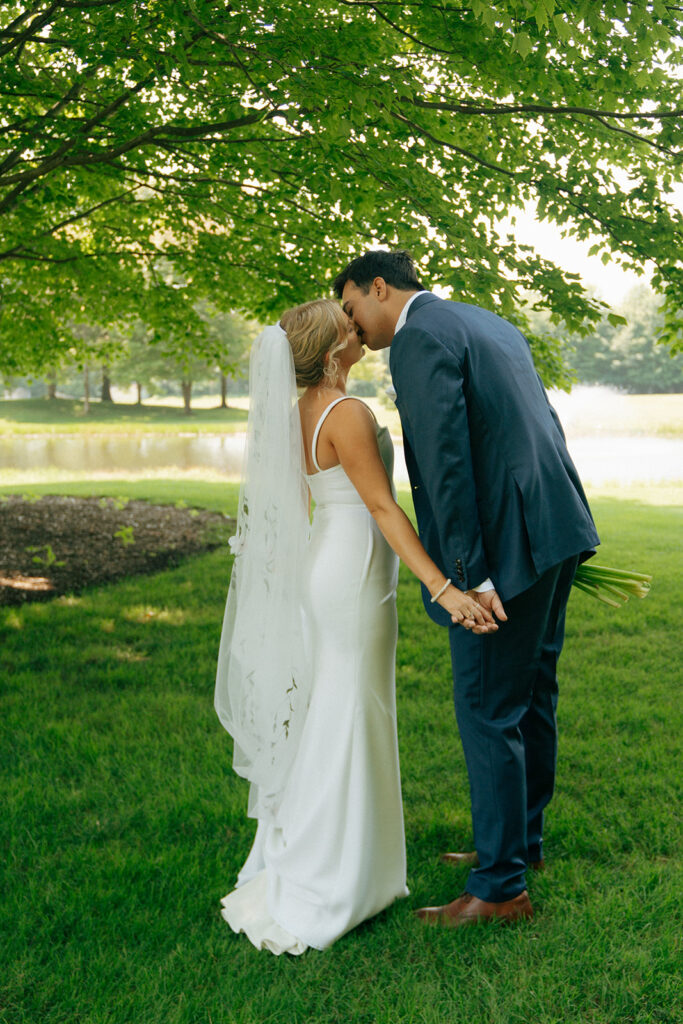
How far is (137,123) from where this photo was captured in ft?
20.7

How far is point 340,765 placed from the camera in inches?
126

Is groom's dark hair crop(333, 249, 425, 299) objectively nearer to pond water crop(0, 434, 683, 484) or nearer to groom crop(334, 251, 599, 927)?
groom crop(334, 251, 599, 927)

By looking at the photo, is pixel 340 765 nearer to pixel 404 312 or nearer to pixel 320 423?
pixel 320 423

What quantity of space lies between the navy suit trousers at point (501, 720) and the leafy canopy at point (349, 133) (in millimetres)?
2938

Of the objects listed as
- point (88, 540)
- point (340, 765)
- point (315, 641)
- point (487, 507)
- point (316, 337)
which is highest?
point (316, 337)

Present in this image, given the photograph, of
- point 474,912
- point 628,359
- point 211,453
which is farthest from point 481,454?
point 628,359

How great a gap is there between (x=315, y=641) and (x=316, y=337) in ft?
4.03

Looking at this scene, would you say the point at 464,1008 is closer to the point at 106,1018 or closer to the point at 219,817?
the point at 106,1018

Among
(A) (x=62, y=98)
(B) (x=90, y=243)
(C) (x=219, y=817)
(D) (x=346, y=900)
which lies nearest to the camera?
(D) (x=346, y=900)

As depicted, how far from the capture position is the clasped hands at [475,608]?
293cm

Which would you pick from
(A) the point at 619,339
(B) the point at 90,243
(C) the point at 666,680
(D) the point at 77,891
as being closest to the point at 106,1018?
(D) the point at 77,891

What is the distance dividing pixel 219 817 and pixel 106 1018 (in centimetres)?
134

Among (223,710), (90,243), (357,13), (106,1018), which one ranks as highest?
(357,13)

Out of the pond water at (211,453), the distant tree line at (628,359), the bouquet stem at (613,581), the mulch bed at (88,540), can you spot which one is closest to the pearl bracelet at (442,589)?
the bouquet stem at (613,581)
